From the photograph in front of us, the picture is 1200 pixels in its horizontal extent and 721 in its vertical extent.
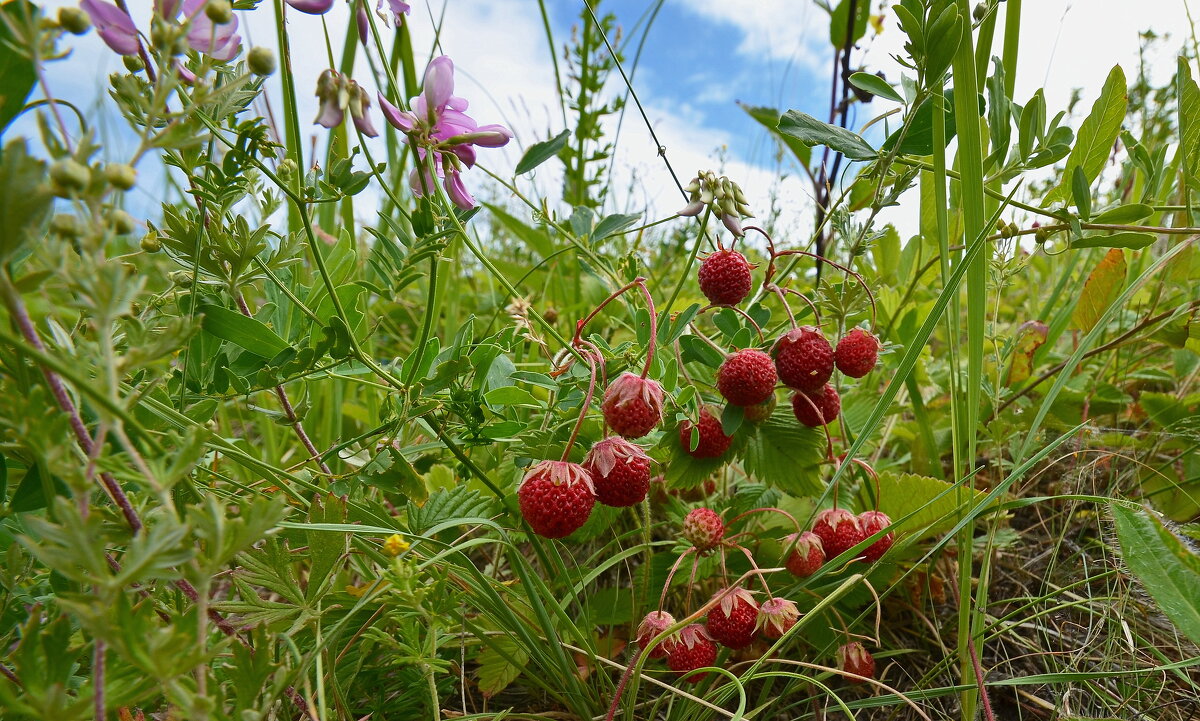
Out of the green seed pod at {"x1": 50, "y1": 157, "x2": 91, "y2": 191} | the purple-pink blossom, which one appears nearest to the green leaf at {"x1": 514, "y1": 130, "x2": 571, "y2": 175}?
the purple-pink blossom

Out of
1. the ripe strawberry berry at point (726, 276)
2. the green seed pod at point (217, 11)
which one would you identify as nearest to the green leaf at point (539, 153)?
the ripe strawberry berry at point (726, 276)

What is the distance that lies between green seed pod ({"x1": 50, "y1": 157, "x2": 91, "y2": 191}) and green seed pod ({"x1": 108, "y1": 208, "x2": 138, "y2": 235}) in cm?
4

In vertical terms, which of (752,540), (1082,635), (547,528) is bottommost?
(1082,635)

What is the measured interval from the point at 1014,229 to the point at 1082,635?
700 mm

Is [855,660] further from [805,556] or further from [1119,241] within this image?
[1119,241]

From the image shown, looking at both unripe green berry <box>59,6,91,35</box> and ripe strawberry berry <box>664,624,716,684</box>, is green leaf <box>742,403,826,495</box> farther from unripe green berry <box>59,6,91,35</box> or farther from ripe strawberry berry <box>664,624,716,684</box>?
unripe green berry <box>59,6,91,35</box>

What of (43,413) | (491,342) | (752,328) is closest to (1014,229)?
(752,328)

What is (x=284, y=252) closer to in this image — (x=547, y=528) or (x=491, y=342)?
(x=491, y=342)

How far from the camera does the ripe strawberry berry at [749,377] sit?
993 millimetres

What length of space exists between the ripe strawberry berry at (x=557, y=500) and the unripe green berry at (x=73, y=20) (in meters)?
0.59

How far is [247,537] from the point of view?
1.62ft

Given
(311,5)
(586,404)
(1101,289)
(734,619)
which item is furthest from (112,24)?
(1101,289)

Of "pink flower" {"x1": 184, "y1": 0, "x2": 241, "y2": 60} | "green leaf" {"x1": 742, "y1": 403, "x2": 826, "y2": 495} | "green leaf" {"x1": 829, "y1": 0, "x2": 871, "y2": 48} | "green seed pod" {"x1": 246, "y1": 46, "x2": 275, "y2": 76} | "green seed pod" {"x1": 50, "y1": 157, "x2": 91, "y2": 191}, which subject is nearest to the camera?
"green seed pod" {"x1": 50, "y1": 157, "x2": 91, "y2": 191}

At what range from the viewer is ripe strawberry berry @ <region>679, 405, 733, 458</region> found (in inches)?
42.3
